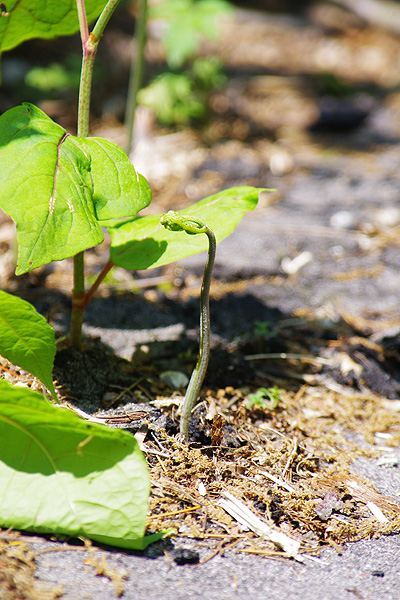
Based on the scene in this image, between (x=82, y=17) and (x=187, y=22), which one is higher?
(x=82, y=17)

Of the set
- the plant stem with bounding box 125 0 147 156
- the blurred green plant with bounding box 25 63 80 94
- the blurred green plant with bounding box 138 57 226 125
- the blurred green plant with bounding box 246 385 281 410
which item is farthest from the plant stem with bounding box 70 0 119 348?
the blurred green plant with bounding box 25 63 80 94

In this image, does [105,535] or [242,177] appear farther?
[242,177]

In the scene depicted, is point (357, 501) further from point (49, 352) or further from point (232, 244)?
point (232, 244)

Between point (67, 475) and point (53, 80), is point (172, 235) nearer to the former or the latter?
point (67, 475)

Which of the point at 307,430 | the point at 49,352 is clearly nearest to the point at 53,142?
the point at 49,352

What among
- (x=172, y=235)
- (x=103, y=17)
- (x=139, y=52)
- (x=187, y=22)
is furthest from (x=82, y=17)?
(x=187, y=22)

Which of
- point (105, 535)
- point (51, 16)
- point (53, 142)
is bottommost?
point (105, 535)
